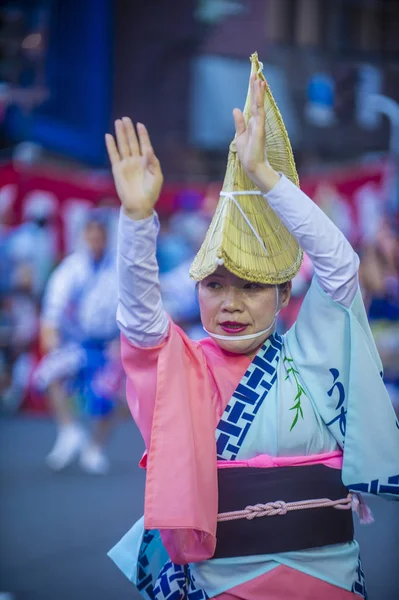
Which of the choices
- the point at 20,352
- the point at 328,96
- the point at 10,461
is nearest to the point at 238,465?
the point at 10,461

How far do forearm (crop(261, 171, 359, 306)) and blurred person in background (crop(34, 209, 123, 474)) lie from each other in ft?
15.4

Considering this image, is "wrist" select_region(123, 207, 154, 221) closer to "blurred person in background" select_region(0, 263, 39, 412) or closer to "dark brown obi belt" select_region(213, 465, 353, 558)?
"dark brown obi belt" select_region(213, 465, 353, 558)

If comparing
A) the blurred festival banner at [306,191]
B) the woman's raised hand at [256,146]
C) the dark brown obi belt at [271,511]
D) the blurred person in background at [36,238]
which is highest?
the blurred festival banner at [306,191]

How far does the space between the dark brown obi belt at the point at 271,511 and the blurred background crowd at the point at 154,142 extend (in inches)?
178

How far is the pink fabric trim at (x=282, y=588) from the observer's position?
7.26ft

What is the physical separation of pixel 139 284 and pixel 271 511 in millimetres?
670

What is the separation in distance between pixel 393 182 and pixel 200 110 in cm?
766

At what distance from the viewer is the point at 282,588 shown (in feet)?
7.26

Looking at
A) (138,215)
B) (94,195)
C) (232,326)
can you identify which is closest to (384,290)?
(94,195)

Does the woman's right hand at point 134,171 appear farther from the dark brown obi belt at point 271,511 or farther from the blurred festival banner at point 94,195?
the blurred festival banner at point 94,195

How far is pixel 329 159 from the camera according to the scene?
54.6 feet

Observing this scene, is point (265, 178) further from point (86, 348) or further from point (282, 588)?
point (86, 348)

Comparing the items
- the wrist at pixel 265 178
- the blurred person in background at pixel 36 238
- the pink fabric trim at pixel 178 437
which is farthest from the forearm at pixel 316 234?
the blurred person in background at pixel 36 238

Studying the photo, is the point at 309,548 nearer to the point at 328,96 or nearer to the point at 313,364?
the point at 313,364
